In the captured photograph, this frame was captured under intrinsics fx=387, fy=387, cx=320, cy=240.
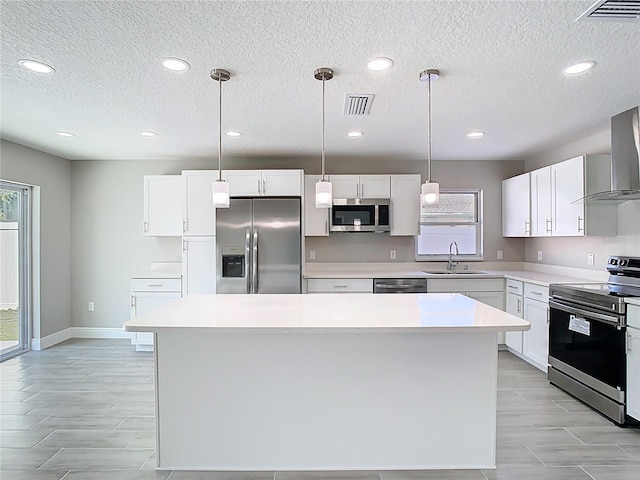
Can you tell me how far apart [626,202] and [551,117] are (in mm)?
1049

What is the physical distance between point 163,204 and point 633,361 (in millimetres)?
4782

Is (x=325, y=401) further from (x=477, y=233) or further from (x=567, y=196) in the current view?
(x=477, y=233)

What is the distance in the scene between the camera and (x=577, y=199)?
357 centimetres

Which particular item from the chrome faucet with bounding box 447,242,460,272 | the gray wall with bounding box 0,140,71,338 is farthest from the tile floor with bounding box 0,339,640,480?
the chrome faucet with bounding box 447,242,460,272

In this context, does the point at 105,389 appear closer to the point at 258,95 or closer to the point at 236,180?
the point at 236,180

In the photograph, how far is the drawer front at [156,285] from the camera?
181 inches

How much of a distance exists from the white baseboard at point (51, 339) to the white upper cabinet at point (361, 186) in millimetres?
3909

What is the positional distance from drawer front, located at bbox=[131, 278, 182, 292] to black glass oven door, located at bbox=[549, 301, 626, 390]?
3928 millimetres

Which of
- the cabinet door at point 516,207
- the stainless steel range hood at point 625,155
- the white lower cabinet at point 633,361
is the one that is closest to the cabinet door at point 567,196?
the stainless steel range hood at point 625,155

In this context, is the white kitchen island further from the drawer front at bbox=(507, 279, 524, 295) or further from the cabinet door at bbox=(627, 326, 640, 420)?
the drawer front at bbox=(507, 279, 524, 295)

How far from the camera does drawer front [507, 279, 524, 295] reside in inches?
162

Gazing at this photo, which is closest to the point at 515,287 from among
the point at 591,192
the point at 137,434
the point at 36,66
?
the point at 591,192

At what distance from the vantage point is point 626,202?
11.3 feet

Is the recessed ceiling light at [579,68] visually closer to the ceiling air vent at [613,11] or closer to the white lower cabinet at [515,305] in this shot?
the ceiling air vent at [613,11]
